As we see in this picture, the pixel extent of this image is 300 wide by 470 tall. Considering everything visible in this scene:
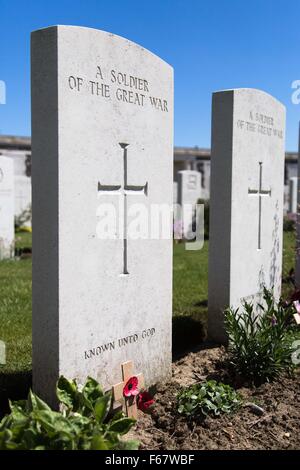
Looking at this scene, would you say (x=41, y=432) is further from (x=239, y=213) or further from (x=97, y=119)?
(x=239, y=213)

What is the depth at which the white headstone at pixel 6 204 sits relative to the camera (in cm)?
961

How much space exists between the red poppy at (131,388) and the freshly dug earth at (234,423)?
0.15 meters

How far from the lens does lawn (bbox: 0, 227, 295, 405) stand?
12.4 feet

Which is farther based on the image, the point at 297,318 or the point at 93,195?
the point at 297,318

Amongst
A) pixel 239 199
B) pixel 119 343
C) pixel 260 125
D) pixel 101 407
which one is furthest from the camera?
pixel 260 125

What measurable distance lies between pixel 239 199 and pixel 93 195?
175cm

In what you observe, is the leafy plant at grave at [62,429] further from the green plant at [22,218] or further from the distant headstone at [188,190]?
the green plant at [22,218]

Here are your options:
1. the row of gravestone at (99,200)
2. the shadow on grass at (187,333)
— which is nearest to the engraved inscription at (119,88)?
the row of gravestone at (99,200)

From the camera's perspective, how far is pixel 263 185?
4.71m

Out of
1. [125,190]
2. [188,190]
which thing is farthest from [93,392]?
[188,190]

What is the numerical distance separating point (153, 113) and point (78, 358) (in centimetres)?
156

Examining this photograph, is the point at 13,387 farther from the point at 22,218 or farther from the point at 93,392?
the point at 22,218

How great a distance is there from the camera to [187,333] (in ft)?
15.3
